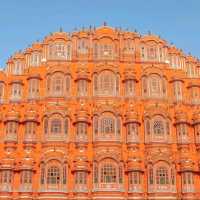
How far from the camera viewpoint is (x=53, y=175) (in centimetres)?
3581

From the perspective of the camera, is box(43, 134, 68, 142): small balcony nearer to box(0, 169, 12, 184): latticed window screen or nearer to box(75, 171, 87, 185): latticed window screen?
box(75, 171, 87, 185): latticed window screen

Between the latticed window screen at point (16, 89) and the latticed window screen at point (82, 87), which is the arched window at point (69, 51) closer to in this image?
the latticed window screen at point (82, 87)

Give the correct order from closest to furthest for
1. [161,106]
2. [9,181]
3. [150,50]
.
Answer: [9,181] → [161,106] → [150,50]

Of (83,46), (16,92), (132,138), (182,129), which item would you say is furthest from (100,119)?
(16,92)

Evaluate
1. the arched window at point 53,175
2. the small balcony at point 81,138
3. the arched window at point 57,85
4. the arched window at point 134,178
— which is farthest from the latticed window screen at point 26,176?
the arched window at point 134,178

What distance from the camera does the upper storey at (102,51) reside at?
132 ft

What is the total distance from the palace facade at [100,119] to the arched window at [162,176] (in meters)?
0.08

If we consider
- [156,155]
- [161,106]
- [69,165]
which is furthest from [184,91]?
[69,165]

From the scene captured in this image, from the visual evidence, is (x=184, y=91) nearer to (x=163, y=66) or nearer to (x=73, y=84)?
(x=163, y=66)

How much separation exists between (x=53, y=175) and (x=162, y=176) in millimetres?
8991

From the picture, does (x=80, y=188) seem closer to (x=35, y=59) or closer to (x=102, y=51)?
(x=35, y=59)

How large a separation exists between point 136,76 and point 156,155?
7535 millimetres

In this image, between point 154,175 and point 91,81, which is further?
point 91,81

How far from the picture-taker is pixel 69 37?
4100 centimetres
